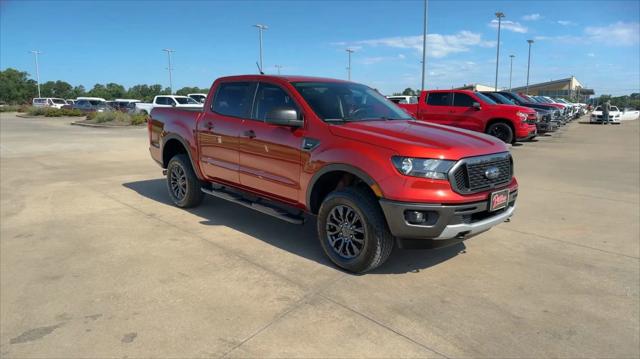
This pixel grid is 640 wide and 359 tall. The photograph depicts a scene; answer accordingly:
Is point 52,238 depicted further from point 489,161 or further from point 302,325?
point 489,161

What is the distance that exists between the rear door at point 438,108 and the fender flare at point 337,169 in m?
10.8

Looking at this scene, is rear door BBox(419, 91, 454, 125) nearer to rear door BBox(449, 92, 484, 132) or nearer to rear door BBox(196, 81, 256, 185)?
rear door BBox(449, 92, 484, 132)

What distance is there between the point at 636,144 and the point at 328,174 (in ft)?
55.0

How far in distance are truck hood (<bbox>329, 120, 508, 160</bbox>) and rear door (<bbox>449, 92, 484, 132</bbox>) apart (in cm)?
1026

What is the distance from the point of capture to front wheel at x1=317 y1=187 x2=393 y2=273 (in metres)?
3.74

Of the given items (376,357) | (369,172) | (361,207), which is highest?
(369,172)

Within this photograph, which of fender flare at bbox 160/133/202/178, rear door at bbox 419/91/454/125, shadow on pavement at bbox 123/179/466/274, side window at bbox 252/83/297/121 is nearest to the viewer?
shadow on pavement at bbox 123/179/466/274

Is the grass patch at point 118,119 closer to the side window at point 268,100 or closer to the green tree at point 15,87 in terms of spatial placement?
the side window at point 268,100

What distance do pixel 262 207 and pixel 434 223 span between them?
1.98 meters

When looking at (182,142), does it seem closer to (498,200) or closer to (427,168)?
(427,168)

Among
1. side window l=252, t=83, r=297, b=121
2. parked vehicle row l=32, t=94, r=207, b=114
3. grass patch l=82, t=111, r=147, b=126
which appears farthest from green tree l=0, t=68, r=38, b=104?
side window l=252, t=83, r=297, b=121

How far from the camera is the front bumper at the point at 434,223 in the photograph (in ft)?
11.5

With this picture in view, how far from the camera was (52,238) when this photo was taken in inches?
195

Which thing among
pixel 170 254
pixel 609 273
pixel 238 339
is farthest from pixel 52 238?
pixel 609 273
